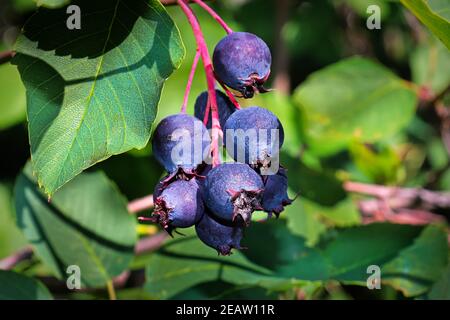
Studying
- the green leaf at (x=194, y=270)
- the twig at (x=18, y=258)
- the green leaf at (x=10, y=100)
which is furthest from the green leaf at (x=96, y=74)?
the green leaf at (x=10, y=100)

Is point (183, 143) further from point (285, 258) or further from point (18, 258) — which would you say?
point (18, 258)

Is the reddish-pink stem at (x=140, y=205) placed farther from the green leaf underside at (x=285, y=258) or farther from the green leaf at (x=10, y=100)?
the green leaf at (x=10, y=100)

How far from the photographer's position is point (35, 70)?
38.6 inches

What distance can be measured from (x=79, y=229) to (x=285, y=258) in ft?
1.78

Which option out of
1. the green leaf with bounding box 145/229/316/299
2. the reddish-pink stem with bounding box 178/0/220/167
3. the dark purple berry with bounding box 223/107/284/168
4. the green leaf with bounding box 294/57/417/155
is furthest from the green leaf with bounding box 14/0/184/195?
the green leaf with bounding box 294/57/417/155

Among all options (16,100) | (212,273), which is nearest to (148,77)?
(212,273)

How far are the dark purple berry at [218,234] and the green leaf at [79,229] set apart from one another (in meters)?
0.66

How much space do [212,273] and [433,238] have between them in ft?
1.94

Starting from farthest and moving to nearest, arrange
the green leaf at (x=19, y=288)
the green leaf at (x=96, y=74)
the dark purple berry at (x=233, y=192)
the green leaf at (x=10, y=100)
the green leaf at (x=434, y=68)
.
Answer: the green leaf at (x=434, y=68) < the green leaf at (x=10, y=100) < the green leaf at (x=19, y=288) < the green leaf at (x=96, y=74) < the dark purple berry at (x=233, y=192)

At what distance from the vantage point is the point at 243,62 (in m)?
0.93

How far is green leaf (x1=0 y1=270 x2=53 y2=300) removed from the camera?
1.30 meters

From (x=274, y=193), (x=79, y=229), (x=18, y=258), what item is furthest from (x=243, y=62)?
(x=18, y=258)

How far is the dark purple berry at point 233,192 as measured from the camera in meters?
0.86

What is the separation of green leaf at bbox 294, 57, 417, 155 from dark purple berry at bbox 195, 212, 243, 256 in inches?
44.1
